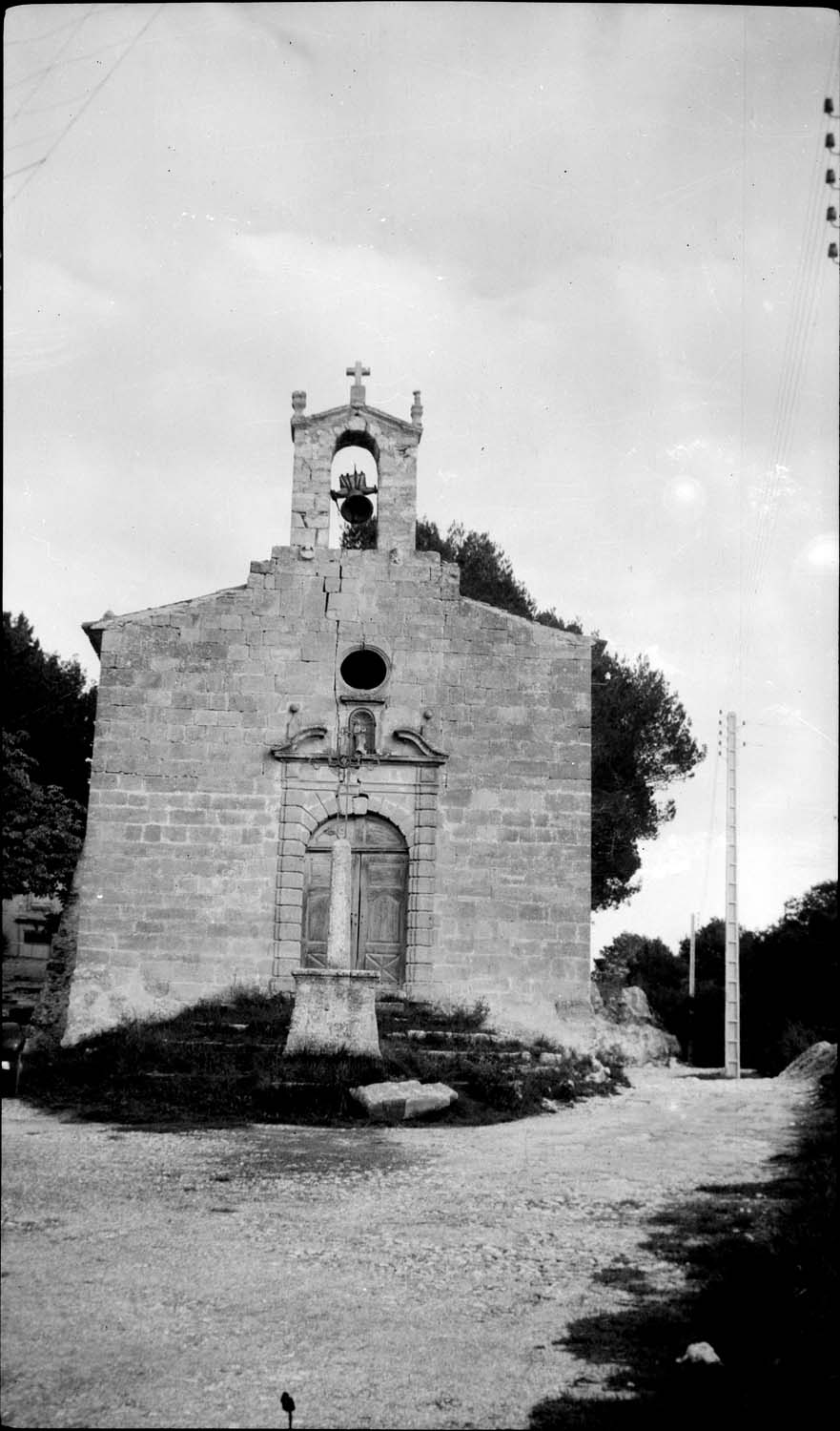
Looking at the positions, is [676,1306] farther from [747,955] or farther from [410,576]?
[410,576]

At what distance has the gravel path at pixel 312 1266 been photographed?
369cm

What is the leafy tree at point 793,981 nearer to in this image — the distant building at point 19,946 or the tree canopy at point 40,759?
the distant building at point 19,946

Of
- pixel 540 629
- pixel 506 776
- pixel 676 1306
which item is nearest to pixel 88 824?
pixel 506 776

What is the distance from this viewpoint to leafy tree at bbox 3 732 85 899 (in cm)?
596

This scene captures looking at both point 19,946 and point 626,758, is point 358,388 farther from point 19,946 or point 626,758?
Result: point 19,946

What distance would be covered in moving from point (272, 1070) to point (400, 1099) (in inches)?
50.5

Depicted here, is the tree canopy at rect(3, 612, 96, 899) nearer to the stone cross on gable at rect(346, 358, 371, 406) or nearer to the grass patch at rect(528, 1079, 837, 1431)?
the grass patch at rect(528, 1079, 837, 1431)

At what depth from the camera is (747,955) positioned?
1024cm

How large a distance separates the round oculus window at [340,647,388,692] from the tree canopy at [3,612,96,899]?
308cm

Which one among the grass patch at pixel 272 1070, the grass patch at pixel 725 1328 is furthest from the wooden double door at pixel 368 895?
the grass patch at pixel 725 1328

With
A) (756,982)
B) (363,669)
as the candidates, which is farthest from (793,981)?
(363,669)

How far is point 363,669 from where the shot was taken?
46.5ft

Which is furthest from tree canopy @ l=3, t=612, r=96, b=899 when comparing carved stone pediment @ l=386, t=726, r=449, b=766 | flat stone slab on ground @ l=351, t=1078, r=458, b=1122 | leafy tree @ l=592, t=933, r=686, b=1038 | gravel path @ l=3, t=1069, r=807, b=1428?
leafy tree @ l=592, t=933, r=686, b=1038

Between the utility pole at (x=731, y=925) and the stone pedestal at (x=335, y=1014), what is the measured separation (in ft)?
10.5
